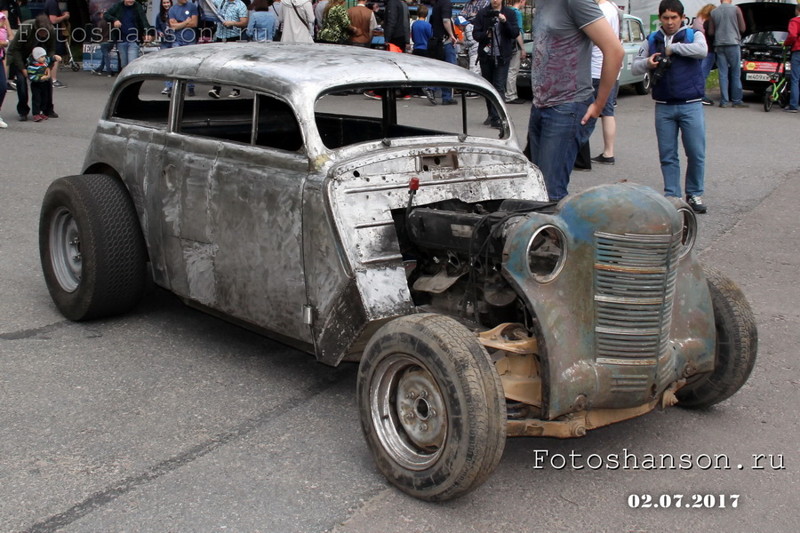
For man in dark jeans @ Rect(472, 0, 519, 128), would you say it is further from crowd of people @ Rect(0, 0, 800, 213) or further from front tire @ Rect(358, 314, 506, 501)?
front tire @ Rect(358, 314, 506, 501)

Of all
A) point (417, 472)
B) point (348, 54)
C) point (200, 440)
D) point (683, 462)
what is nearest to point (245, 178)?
point (348, 54)

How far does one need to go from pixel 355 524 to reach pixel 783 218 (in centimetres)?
660

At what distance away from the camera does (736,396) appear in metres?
4.66

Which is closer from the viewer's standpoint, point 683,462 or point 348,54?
point 683,462

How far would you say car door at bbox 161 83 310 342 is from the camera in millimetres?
4449

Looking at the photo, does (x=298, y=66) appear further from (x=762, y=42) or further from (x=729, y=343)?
(x=762, y=42)

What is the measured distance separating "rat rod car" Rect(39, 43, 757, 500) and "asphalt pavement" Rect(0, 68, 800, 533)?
0.69 feet

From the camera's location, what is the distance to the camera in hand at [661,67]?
26.4 ft

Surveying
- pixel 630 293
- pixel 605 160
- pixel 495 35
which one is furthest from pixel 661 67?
pixel 495 35

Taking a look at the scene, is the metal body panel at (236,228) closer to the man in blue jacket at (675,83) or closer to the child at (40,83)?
the man in blue jacket at (675,83)

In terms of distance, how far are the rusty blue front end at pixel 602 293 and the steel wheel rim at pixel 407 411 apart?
0.45m

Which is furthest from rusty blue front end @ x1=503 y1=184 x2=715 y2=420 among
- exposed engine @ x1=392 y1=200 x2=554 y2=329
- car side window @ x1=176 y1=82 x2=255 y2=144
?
car side window @ x1=176 y1=82 x2=255 y2=144

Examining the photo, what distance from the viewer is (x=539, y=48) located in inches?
243

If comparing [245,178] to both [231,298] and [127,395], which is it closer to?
[231,298]
